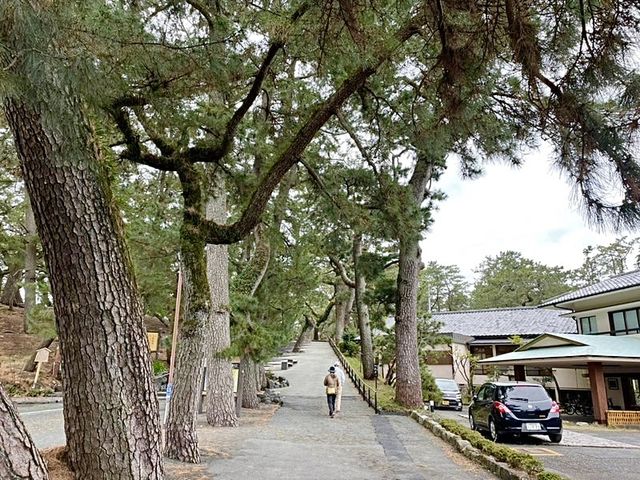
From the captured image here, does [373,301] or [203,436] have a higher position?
[373,301]

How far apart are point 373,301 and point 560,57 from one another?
11.9m

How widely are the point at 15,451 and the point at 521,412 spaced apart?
10.4 m

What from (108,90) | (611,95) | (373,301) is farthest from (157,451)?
(373,301)

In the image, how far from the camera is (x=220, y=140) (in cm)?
665

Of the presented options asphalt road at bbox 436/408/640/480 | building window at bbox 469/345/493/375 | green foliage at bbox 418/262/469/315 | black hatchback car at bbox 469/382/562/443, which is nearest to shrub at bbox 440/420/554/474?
asphalt road at bbox 436/408/640/480

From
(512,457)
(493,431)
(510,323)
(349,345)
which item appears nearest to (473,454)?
(512,457)

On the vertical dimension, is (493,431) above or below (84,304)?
below

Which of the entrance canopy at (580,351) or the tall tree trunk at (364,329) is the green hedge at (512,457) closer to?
the entrance canopy at (580,351)

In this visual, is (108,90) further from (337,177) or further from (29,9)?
(337,177)

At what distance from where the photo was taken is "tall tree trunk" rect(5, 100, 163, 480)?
363 centimetres

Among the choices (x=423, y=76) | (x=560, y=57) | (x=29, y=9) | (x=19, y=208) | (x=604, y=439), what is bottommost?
(x=604, y=439)

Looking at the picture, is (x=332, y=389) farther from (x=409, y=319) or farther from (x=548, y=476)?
(x=548, y=476)

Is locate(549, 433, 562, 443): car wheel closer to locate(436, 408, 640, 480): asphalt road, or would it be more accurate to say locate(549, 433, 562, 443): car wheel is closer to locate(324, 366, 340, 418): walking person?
locate(436, 408, 640, 480): asphalt road

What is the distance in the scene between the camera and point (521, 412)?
10.4 metres
